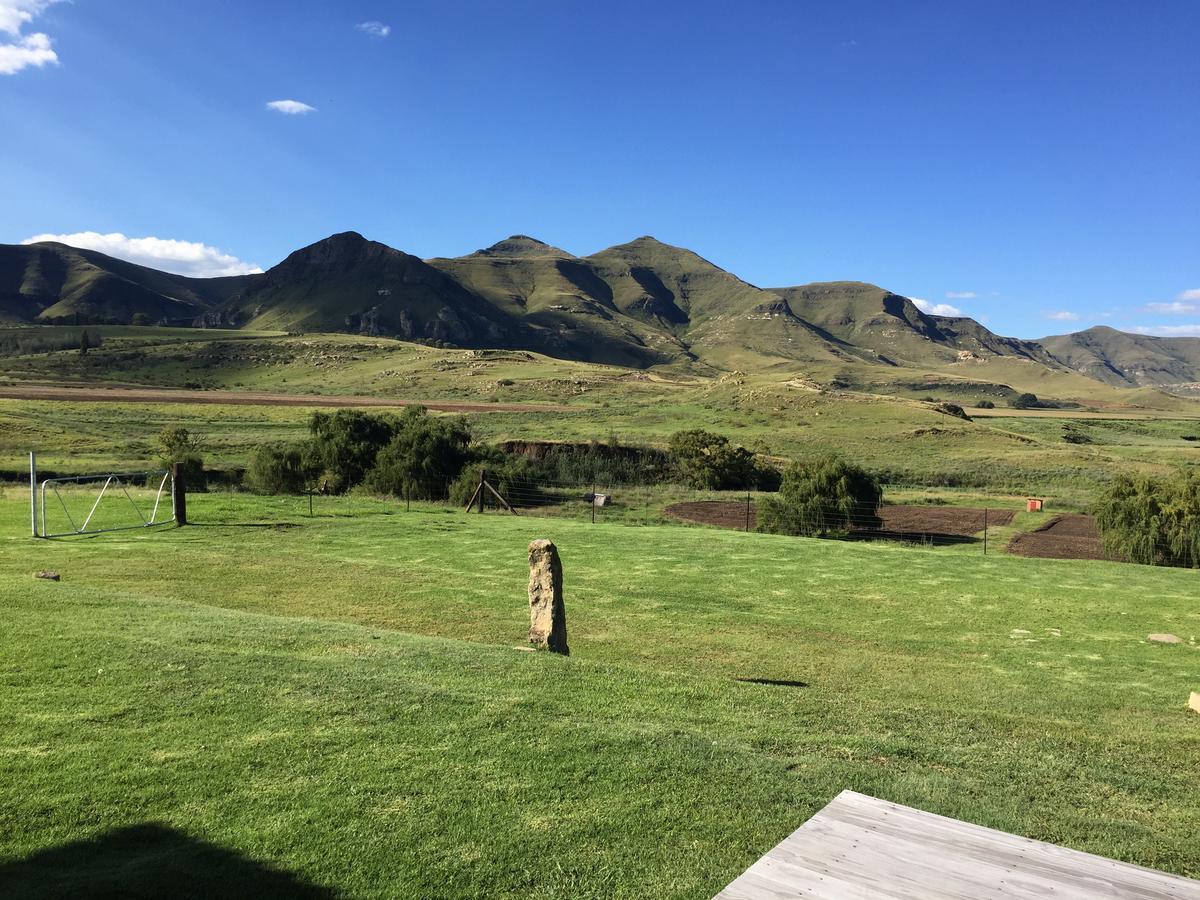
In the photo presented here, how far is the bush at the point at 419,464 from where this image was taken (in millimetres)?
37031

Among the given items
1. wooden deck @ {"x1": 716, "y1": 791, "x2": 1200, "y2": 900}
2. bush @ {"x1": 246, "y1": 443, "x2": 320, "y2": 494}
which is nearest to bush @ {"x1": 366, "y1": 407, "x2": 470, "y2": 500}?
bush @ {"x1": 246, "y1": 443, "x2": 320, "y2": 494}

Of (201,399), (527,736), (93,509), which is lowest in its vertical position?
(93,509)

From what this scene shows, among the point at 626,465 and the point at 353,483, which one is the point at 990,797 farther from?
the point at 626,465

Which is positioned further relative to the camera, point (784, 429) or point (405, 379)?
point (405, 379)

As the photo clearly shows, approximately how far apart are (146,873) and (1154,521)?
28486 mm

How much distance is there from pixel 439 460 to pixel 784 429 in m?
42.4

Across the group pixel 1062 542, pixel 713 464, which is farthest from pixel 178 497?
pixel 713 464

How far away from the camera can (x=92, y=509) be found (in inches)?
859

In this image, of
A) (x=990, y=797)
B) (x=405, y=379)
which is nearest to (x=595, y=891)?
(x=990, y=797)

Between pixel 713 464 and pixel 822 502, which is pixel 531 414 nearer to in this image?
pixel 713 464

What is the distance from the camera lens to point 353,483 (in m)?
39.5

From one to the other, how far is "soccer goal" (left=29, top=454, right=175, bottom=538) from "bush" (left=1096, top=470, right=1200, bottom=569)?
94.8 feet

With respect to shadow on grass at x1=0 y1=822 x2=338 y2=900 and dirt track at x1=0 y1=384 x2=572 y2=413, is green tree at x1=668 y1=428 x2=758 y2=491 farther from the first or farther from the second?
shadow on grass at x1=0 y1=822 x2=338 y2=900

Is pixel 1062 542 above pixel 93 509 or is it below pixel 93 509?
below
